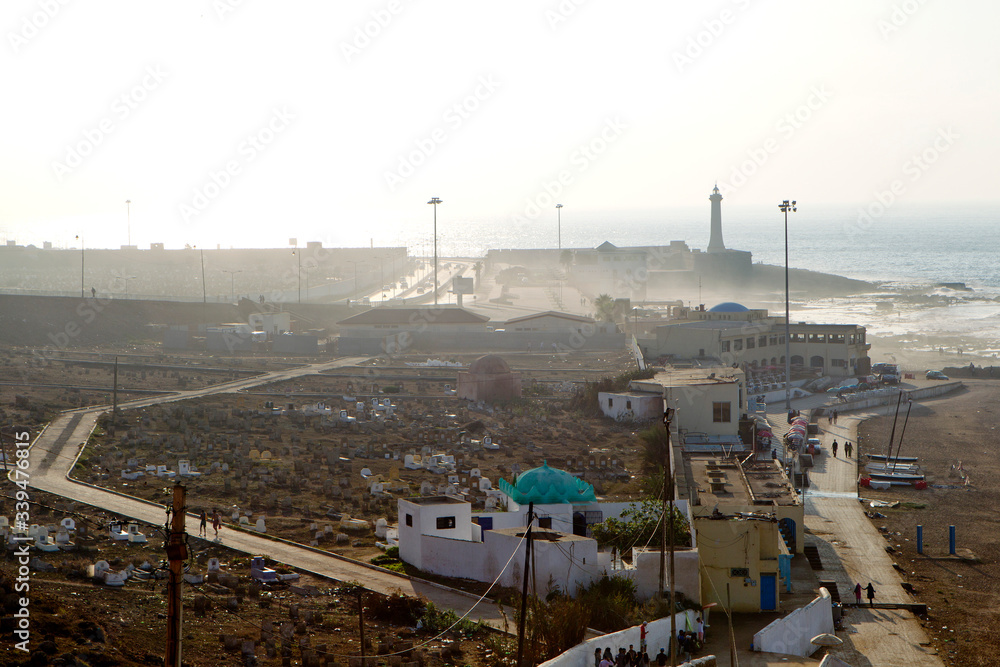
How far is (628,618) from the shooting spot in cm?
1483

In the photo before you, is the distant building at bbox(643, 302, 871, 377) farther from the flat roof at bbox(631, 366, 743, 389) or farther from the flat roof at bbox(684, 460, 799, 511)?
the flat roof at bbox(684, 460, 799, 511)

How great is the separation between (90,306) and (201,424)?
32075 mm

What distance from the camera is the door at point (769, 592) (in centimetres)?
1684

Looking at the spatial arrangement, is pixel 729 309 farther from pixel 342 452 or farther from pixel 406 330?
pixel 342 452

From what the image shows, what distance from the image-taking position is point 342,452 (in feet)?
90.3

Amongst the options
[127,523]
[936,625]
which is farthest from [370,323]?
[936,625]

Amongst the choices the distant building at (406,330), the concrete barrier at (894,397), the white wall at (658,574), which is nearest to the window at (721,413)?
the concrete barrier at (894,397)

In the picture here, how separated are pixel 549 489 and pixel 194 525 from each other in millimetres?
6971

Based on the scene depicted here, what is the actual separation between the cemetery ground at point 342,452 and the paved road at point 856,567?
4548 mm

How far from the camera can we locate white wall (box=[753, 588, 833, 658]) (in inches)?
580

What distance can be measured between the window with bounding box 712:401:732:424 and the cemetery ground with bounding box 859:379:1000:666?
14.9 feet

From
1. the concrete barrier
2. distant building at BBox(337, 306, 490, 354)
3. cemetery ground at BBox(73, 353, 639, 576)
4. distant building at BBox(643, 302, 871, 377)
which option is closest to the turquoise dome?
cemetery ground at BBox(73, 353, 639, 576)

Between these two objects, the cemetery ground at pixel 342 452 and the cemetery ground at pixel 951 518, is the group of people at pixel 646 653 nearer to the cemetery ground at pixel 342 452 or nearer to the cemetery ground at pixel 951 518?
the cemetery ground at pixel 342 452

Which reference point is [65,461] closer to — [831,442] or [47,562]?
[47,562]
